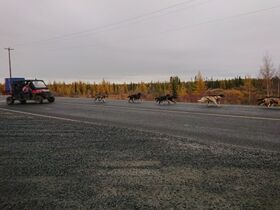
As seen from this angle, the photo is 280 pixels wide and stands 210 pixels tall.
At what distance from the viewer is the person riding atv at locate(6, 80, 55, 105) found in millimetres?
27516

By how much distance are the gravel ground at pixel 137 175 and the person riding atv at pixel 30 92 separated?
19.8 metres

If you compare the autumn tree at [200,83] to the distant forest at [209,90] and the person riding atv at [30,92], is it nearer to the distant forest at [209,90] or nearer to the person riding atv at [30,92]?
the distant forest at [209,90]

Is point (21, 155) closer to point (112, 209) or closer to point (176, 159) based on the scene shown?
point (176, 159)

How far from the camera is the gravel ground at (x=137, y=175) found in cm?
392

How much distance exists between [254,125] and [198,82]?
8153cm

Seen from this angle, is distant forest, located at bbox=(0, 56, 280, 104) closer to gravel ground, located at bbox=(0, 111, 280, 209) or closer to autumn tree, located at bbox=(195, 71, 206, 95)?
autumn tree, located at bbox=(195, 71, 206, 95)

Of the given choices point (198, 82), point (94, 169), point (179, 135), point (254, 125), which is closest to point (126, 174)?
point (94, 169)

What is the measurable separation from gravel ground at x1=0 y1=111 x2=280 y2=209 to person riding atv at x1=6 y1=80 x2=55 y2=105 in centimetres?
1979

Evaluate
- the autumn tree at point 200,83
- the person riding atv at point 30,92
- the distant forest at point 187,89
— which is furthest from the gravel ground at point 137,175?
the autumn tree at point 200,83

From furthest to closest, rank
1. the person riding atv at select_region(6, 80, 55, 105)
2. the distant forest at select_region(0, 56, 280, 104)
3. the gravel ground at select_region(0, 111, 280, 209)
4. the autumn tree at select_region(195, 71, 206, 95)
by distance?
1. the autumn tree at select_region(195, 71, 206, 95)
2. the distant forest at select_region(0, 56, 280, 104)
3. the person riding atv at select_region(6, 80, 55, 105)
4. the gravel ground at select_region(0, 111, 280, 209)

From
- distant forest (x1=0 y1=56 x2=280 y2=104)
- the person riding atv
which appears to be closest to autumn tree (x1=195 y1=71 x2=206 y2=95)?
distant forest (x1=0 y1=56 x2=280 y2=104)

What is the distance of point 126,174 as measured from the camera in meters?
5.23

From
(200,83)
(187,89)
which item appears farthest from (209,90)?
(187,89)

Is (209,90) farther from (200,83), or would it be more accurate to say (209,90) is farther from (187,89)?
(187,89)
